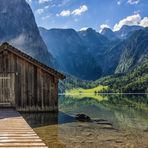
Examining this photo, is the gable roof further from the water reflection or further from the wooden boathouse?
the water reflection

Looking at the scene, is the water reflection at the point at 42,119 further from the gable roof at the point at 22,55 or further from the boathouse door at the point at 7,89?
the gable roof at the point at 22,55

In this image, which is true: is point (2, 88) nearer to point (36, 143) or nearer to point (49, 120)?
point (49, 120)

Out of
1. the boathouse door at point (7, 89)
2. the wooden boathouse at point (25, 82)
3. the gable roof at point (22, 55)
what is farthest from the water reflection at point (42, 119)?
the gable roof at point (22, 55)

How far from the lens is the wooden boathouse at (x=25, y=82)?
2831 cm

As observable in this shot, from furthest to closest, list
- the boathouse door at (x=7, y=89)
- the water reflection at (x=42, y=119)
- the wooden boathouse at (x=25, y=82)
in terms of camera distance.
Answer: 1. the wooden boathouse at (x=25, y=82)
2. the boathouse door at (x=7, y=89)
3. the water reflection at (x=42, y=119)

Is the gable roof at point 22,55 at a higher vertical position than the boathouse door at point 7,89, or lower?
higher

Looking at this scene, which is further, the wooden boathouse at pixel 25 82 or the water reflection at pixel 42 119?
the wooden boathouse at pixel 25 82

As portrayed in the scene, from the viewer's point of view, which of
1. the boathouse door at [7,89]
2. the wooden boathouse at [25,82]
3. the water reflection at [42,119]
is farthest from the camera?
the wooden boathouse at [25,82]

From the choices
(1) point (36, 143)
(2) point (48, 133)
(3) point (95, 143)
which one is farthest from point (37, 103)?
(1) point (36, 143)

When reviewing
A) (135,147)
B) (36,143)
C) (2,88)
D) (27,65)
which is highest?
(27,65)

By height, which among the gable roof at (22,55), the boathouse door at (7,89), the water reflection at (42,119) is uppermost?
the gable roof at (22,55)

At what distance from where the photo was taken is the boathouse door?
28175 millimetres

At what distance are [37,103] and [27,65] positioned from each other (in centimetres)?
309

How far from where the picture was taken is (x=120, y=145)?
53.7 ft
